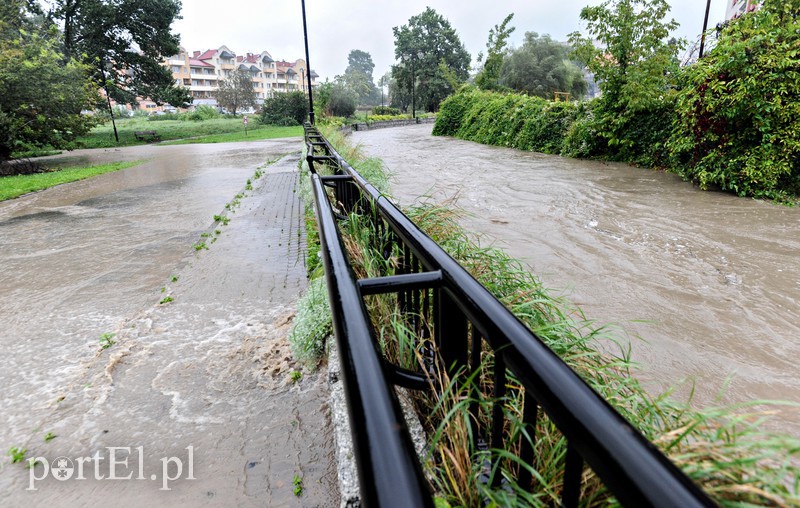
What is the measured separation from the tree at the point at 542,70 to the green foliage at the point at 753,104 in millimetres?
41636

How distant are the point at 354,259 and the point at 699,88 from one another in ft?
32.3

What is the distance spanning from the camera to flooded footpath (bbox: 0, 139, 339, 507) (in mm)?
2291

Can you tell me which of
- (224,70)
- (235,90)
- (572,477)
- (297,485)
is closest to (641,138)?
(297,485)

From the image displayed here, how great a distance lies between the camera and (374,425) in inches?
28.1

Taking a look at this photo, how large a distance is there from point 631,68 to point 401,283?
14386mm

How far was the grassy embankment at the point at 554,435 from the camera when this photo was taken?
3.42ft

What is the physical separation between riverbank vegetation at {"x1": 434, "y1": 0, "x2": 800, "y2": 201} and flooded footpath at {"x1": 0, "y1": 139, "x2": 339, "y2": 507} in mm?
8559

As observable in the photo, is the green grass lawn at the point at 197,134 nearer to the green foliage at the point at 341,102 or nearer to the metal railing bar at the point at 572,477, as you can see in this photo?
the green foliage at the point at 341,102

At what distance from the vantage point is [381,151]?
63.4 feet

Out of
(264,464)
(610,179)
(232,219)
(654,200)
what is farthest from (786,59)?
(264,464)

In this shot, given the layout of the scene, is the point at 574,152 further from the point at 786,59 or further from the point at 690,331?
the point at 690,331

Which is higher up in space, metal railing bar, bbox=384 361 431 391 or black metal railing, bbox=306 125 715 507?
black metal railing, bbox=306 125 715 507

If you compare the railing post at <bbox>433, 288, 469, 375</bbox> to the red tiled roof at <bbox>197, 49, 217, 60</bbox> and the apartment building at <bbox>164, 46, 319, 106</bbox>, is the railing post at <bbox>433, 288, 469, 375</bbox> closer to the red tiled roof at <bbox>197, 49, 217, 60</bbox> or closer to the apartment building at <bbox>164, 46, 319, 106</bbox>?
the apartment building at <bbox>164, 46, 319, 106</bbox>

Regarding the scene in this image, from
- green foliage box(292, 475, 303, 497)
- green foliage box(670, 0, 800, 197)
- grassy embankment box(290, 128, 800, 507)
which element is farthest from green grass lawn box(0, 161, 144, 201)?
green foliage box(670, 0, 800, 197)
